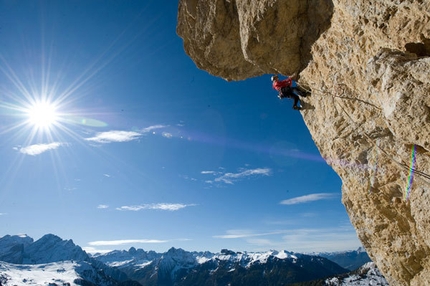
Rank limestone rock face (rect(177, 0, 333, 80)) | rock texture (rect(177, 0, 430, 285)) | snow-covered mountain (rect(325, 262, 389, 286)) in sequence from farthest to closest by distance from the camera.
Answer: snow-covered mountain (rect(325, 262, 389, 286)) → limestone rock face (rect(177, 0, 333, 80)) → rock texture (rect(177, 0, 430, 285))

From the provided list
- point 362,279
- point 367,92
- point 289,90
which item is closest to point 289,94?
point 289,90

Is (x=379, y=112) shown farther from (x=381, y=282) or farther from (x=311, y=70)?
(x=381, y=282)

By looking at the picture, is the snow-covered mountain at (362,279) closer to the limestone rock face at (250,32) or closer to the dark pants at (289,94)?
the dark pants at (289,94)

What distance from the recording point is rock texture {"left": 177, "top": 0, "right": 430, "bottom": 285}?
602 centimetres

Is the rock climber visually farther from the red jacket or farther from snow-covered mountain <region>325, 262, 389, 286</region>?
snow-covered mountain <region>325, 262, 389, 286</region>

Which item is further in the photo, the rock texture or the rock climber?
the rock climber

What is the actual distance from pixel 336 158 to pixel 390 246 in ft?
12.0

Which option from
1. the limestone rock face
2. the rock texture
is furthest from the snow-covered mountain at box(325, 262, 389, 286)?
the limestone rock face

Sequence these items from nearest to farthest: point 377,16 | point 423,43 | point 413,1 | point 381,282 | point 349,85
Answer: point 413,1, point 423,43, point 377,16, point 349,85, point 381,282

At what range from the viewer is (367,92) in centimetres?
787

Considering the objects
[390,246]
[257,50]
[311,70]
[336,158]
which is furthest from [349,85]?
[390,246]

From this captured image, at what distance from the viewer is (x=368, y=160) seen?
9156 mm

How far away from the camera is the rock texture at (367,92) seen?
19.7 ft

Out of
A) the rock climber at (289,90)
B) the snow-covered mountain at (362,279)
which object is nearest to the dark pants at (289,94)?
the rock climber at (289,90)
